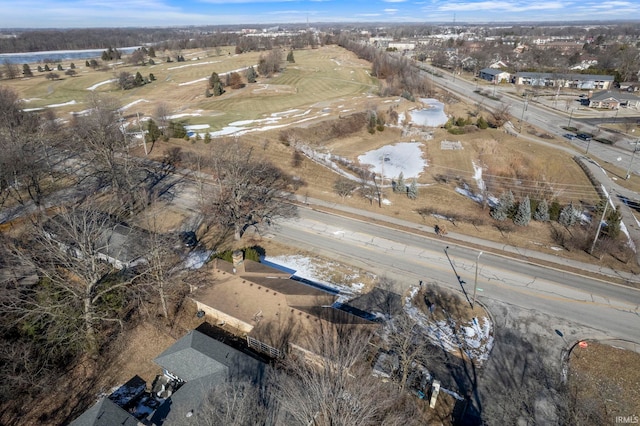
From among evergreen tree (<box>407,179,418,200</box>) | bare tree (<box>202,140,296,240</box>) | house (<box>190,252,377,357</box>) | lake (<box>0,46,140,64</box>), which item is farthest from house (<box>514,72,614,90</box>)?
lake (<box>0,46,140,64</box>)

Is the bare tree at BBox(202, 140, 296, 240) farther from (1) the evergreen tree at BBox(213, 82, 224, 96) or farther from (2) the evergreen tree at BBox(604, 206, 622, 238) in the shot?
(1) the evergreen tree at BBox(213, 82, 224, 96)

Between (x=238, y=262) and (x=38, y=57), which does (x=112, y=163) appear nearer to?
(x=238, y=262)

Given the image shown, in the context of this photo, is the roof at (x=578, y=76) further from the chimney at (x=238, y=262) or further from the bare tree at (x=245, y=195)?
the chimney at (x=238, y=262)

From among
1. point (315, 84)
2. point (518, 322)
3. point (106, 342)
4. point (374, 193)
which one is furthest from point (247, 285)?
point (315, 84)

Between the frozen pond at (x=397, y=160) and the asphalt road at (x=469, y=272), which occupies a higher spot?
the frozen pond at (x=397, y=160)

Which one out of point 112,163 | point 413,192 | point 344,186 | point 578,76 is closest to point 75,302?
point 112,163

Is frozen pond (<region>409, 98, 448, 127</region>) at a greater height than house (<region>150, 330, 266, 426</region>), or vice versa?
frozen pond (<region>409, 98, 448, 127</region>)

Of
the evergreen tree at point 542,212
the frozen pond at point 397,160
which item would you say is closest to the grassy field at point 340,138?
the evergreen tree at point 542,212
